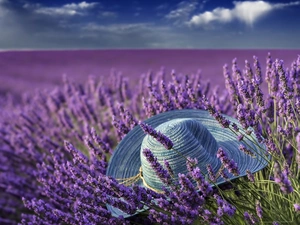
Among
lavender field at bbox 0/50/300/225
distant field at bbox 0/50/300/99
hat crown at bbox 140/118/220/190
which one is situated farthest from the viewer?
distant field at bbox 0/50/300/99

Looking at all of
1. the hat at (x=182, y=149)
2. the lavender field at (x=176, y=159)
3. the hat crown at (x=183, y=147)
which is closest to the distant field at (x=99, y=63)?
the lavender field at (x=176, y=159)

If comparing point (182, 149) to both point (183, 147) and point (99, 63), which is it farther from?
point (99, 63)

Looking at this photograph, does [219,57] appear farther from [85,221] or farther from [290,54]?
[85,221]

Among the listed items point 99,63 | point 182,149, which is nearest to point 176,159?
point 182,149

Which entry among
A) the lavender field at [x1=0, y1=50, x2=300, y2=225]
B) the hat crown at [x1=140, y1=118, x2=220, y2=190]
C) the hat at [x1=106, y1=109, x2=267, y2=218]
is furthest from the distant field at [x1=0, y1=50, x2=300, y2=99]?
the hat crown at [x1=140, y1=118, x2=220, y2=190]

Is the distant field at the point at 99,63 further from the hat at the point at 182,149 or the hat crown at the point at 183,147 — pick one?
the hat crown at the point at 183,147

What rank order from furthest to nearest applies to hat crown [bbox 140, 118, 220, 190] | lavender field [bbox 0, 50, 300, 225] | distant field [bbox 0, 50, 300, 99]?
distant field [bbox 0, 50, 300, 99], hat crown [bbox 140, 118, 220, 190], lavender field [bbox 0, 50, 300, 225]

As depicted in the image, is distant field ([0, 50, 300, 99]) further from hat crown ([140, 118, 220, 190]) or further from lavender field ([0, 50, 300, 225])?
hat crown ([140, 118, 220, 190])

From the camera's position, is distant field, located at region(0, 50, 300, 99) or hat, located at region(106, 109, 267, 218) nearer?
hat, located at region(106, 109, 267, 218)
